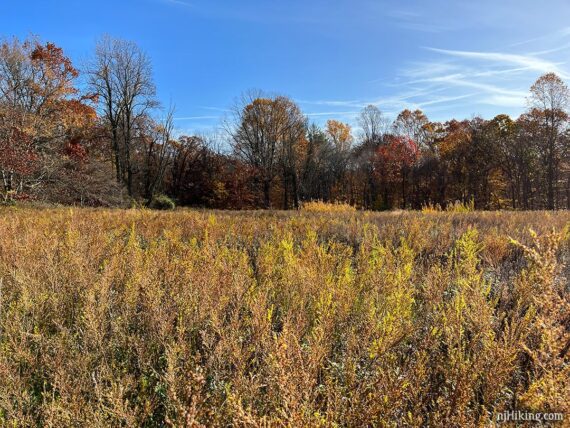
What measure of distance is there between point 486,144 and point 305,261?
37.1m

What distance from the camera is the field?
1.61 m

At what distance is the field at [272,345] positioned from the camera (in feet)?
5.30

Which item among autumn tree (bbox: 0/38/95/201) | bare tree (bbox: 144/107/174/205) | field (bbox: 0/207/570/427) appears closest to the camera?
field (bbox: 0/207/570/427)

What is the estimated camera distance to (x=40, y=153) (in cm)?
2041

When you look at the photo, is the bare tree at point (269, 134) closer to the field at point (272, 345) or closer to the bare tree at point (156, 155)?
the bare tree at point (156, 155)

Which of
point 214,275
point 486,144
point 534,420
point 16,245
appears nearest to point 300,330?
point 214,275

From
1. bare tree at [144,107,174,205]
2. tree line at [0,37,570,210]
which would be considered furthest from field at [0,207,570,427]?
bare tree at [144,107,174,205]

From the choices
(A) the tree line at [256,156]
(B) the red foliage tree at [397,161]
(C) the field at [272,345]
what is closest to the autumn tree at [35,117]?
(A) the tree line at [256,156]

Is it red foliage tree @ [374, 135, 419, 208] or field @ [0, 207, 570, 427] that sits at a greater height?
red foliage tree @ [374, 135, 419, 208]

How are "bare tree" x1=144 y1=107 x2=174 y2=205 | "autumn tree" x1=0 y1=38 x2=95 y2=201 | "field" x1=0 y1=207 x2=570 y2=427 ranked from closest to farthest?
"field" x1=0 y1=207 x2=570 y2=427
"autumn tree" x1=0 y1=38 x2=95 y2=201
"bare tree" x1=144 y1=107 x2=174 y2=205

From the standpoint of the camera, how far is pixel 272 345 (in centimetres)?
207

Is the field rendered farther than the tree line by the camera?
No

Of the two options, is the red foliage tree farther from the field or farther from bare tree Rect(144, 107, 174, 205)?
the field

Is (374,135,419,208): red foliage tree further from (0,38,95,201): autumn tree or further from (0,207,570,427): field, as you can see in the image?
(0,207,570,427): field
